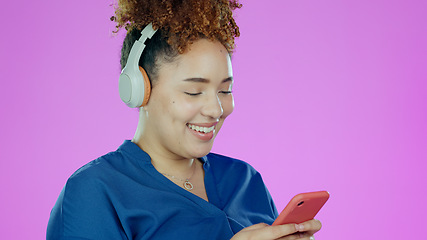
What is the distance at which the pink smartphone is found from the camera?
4.25 ft

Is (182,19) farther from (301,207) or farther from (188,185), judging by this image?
(301,207)

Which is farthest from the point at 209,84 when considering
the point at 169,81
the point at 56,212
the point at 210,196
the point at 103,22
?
the point at 103,22

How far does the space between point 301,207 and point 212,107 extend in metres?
0.36

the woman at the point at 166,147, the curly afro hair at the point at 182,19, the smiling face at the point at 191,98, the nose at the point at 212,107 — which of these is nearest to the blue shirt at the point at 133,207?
the woman at the point at 166,147

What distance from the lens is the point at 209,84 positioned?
150 centimetres

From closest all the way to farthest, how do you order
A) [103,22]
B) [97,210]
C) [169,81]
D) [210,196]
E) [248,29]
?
[97,210] → [169,81] → [210,196] → [103,22] → [248,29]

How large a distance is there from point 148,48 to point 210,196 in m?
0.48

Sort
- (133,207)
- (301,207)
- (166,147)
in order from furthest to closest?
(166,147)
(133,207)
(301,207)

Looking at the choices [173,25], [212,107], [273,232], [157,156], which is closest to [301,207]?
[273,232]

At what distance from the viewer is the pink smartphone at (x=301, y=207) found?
1.30m

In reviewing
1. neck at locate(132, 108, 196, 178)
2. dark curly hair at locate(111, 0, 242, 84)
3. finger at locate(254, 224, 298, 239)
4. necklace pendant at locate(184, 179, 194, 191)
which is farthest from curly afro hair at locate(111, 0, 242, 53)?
finger at locate(254, 224, 298, 239)

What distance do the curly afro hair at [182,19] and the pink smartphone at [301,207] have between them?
0.50 m

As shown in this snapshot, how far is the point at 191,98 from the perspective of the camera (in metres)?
1.48

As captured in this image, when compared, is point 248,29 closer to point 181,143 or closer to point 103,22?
point 103,22
